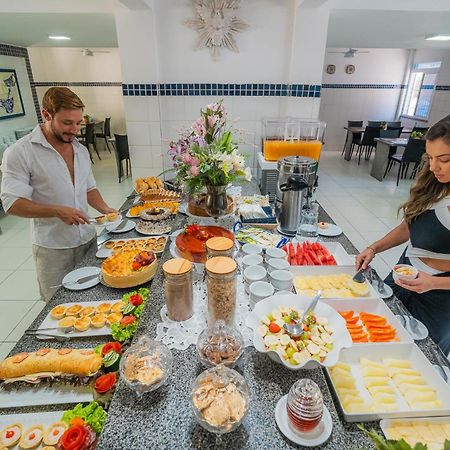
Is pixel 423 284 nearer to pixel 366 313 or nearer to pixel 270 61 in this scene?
pixel 366 313

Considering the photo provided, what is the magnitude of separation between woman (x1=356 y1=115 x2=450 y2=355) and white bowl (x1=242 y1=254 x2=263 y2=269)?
1.64 ft

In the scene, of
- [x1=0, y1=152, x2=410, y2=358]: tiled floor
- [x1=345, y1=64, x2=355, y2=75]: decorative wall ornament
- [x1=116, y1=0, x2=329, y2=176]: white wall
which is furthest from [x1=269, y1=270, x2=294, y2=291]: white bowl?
[x1=345, y1=64, x2=355, y2=75]: decorative wall ornament

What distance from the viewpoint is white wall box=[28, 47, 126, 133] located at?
8.57m

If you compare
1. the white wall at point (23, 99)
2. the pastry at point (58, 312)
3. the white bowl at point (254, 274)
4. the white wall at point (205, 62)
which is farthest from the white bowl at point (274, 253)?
the white wall at point (23, 99)

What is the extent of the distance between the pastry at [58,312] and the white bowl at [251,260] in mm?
862

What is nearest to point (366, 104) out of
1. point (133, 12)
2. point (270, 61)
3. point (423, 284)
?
point (270, 61)

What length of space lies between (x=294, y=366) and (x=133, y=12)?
333 centimetres

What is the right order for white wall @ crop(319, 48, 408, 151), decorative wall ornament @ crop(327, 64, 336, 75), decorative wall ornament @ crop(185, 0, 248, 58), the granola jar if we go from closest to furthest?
the granola jar, decorative wall ornament @ crop(185, 0, 248, 58), white wall @ crop(319, 48, 408, 151), decorative wall ornament @ crop(327, 64, 336, 75)

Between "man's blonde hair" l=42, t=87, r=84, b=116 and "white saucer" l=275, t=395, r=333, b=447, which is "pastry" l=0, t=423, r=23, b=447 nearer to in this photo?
"white saucer" l=275, t=395, r=333, b=447

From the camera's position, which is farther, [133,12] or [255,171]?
[255,171]

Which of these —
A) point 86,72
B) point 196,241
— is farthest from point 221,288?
point 86,72

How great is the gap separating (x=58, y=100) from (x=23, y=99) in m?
5.89

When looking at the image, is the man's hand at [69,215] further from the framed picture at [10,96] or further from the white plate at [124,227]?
the framed picture at [10,96]

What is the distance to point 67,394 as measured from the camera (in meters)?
1.13
